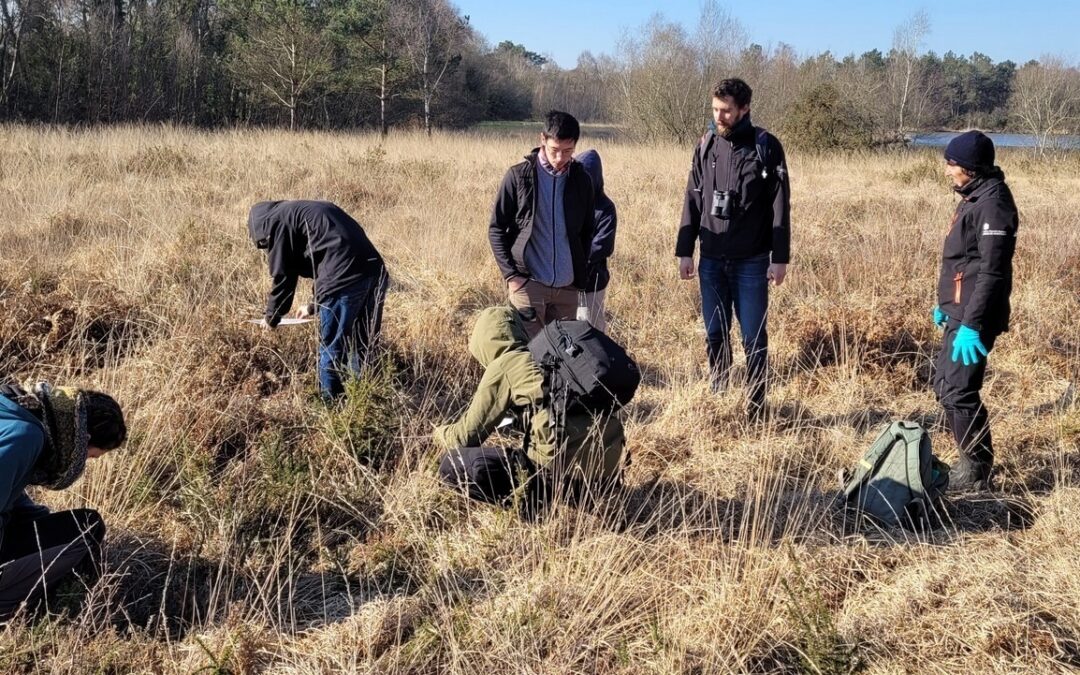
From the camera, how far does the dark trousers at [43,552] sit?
2432mm

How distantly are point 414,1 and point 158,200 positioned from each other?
928 inches

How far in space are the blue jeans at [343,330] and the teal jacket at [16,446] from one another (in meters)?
1.74

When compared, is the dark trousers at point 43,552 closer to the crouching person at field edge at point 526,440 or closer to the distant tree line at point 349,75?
the crouching person at field edge at point 526,440

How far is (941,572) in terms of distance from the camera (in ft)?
9.02

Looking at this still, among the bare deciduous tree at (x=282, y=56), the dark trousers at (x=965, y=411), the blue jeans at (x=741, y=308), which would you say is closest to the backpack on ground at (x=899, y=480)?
the dark trousers at (x=965, y=411)

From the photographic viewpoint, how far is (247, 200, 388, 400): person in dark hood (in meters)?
3.96

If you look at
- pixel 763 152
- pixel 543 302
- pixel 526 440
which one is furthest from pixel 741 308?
pixel 526 440

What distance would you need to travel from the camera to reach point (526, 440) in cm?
298

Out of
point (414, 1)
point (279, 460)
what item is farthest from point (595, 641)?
point (414, 1)

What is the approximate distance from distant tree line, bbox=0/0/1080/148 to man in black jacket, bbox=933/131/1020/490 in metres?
15.8

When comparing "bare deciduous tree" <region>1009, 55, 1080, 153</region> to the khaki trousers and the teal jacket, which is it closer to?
the khaki trousers

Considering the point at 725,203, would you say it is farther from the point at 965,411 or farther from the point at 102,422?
the point at 102,422

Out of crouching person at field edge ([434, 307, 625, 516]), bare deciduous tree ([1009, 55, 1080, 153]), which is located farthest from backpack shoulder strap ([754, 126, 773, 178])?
bare deciduous tree ([1009, 55, 1080, 153])

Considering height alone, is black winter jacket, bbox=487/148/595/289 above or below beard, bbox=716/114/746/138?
below
